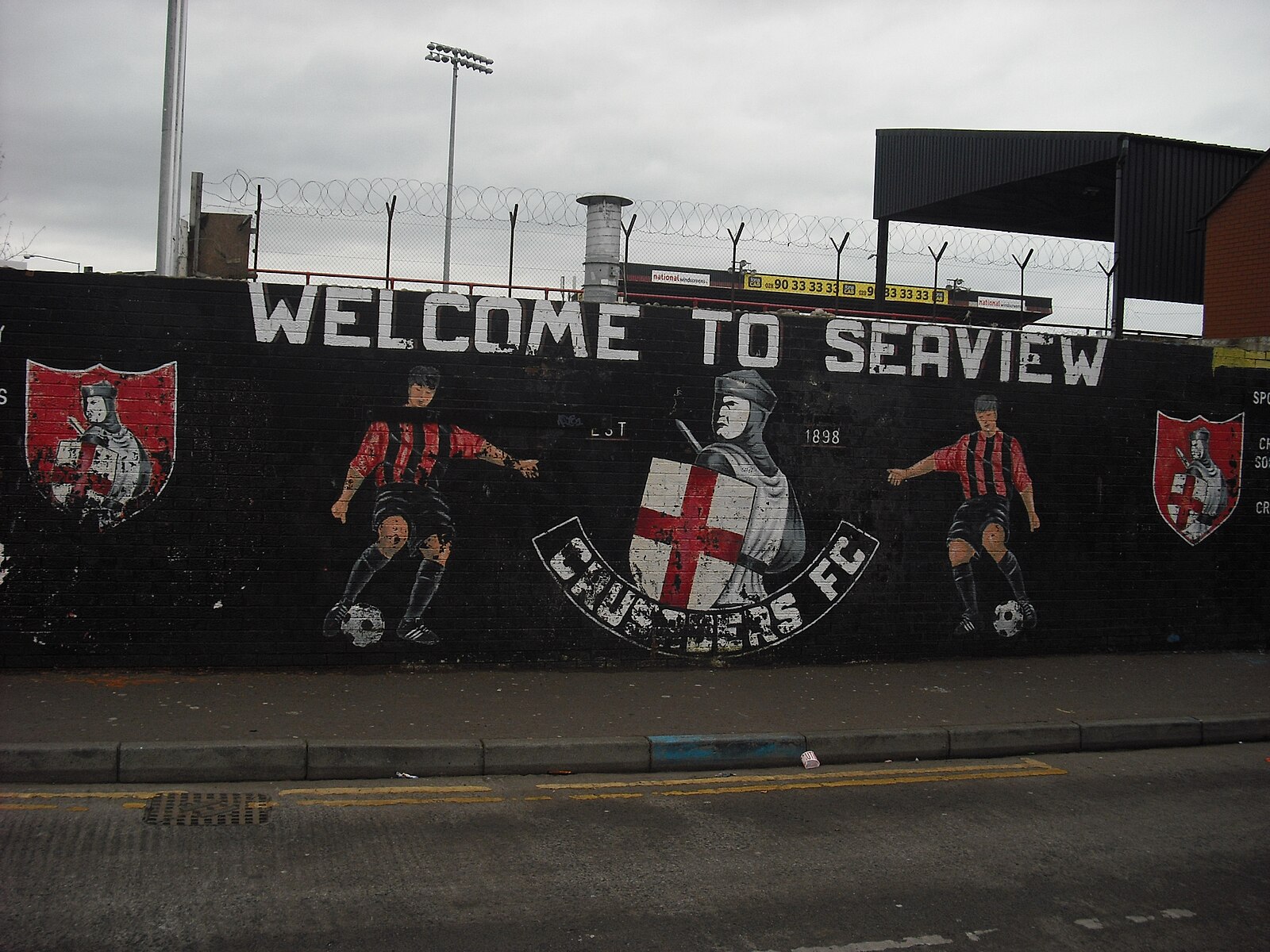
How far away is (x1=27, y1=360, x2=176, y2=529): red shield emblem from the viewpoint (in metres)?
8.08

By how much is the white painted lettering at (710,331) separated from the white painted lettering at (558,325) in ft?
3.50

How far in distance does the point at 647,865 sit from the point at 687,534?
14.1ft

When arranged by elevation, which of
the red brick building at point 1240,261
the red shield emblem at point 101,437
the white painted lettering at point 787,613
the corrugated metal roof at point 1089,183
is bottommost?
the white painted lettering at point 787,613

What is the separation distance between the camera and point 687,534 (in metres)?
9.24

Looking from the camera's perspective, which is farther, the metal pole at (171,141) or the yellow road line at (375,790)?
the metal pole at (171,141)

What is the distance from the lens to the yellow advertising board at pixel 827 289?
34.3m

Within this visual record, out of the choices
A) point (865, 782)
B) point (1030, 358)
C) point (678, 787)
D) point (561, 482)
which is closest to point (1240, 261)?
point (1030, 358)

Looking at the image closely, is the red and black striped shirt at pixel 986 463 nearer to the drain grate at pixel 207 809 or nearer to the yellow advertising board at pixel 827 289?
the drain grate at pixel 207 809

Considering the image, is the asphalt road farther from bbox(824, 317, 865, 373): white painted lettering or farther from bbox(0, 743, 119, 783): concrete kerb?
bbox(824, 317, 865, 373): white painted lettering

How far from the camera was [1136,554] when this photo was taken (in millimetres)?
10617

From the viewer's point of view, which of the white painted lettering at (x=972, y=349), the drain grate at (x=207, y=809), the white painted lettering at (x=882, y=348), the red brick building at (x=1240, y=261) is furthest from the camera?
the red brick building at (x=1240, y=261)

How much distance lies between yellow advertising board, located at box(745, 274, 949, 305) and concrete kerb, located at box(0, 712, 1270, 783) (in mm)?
27024

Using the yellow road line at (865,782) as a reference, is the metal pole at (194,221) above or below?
above

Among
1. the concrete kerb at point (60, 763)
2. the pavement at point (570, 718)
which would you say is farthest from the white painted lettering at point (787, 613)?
the concrete kerb at point (60, 763)
